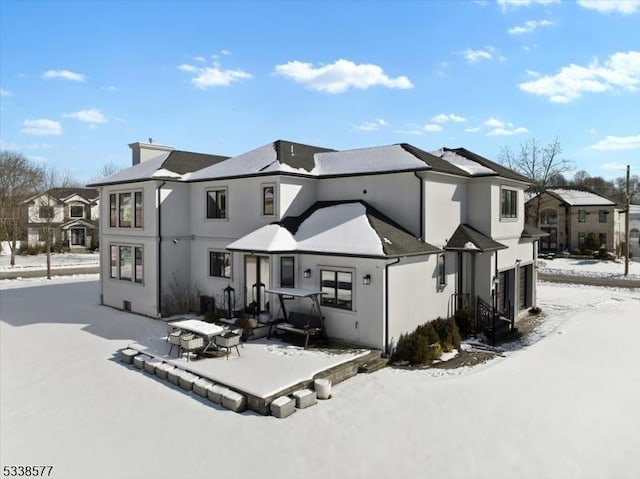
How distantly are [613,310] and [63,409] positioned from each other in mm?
20264

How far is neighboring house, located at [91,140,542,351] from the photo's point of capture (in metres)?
12.4

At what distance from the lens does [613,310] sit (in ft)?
61.2

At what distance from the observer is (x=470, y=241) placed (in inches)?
567

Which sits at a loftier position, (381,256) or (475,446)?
(381,256)

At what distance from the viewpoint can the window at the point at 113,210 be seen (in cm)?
1820

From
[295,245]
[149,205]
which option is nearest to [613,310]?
[295,245]

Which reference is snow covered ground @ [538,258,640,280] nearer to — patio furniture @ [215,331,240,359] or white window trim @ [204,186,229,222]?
white window trim @ [204,186,229,222]

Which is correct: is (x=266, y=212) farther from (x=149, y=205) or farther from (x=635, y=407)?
(x=635, y=407)

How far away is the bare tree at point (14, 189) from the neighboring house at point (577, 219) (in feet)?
154

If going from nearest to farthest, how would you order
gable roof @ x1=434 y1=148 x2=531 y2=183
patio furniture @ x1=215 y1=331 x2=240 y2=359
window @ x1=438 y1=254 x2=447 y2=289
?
patio furniture @ x1=215 y1=331 x2=240 y2=359 < window @ x1=438 y1=254 x2=447 y2=289 < gable roof @ x1=434 y1=148 x2=531 y2=183

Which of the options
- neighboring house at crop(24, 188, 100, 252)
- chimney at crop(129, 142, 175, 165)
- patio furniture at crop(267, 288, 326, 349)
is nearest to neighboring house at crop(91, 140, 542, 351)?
patio furniture at crop(267, 288, 326, 349)

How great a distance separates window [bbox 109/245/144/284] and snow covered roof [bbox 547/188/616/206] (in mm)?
38779

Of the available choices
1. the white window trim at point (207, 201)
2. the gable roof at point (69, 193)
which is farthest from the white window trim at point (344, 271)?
the gable roof at point (69, 193)

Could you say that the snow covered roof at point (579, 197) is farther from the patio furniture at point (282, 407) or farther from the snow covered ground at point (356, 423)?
the patio furniture at point (282, 407)
